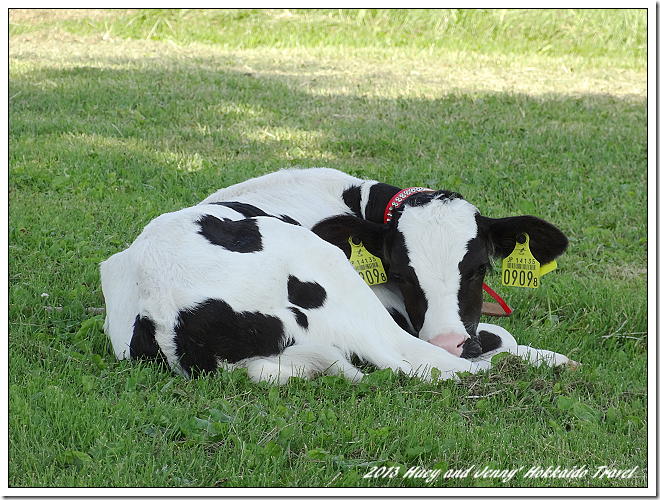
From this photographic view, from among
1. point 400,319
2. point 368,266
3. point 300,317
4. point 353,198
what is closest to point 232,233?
point 300,317

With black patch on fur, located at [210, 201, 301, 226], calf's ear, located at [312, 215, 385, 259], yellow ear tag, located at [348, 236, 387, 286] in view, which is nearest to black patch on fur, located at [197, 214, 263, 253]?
black patch on fur, located at [210, 201, 301, 226]

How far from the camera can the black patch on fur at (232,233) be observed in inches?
157

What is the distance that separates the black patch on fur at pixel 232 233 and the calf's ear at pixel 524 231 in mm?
1644

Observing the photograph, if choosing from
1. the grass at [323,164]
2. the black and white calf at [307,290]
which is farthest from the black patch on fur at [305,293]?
the grass at [323,164]

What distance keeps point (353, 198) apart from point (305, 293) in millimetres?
1668

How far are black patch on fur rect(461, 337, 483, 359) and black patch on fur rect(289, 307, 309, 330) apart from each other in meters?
1.06

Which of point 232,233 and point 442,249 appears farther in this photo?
point 442,249

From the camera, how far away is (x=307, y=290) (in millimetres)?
3967

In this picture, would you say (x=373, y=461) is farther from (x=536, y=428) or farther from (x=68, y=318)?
(x=68, y=318)

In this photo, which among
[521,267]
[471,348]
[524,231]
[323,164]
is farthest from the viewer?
[323,164]

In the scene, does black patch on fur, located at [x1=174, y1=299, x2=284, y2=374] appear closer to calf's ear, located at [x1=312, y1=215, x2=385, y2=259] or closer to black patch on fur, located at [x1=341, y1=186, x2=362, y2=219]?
calf's ear, located at [x1=312, y1=215, x2=385, y2=259]

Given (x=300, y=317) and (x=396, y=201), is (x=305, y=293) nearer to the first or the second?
(x=300, y=317)

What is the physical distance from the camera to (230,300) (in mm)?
3730

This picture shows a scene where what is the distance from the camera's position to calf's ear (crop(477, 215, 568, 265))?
4.90 meters
